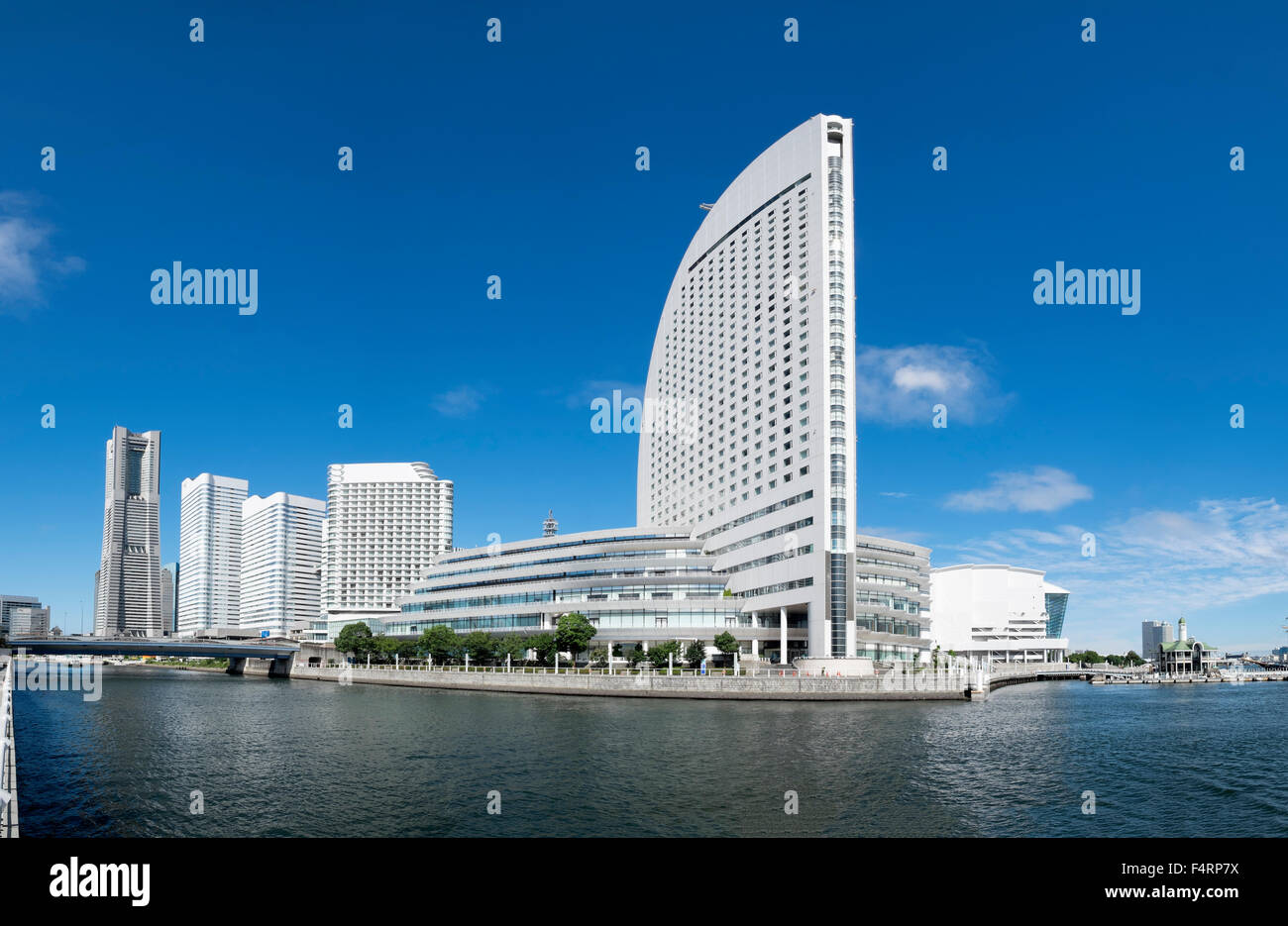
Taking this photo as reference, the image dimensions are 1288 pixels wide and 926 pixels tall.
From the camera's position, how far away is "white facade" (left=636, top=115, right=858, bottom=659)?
126m

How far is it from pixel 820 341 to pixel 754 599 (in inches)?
1633

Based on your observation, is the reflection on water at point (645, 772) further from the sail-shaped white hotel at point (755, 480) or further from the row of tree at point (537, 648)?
the sail-shaped white hotel at point (755, 480)

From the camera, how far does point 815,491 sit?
12638 centimetres

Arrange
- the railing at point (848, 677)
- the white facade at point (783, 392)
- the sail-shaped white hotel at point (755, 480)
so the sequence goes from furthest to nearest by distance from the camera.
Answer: the sail-shaped white hotel at point (755, 480), the white facade at point (783, 392), the railing at point (848, 677)

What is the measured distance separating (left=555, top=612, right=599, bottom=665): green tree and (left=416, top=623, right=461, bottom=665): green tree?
73.7ft

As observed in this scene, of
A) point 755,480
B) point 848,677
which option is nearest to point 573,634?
point 755,480

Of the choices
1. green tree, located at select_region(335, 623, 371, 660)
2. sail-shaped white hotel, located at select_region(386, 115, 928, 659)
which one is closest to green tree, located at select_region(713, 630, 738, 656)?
sail-shaped white hotel, located at select_region(386, 115, 928, 659)

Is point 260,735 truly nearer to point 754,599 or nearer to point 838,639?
point 838,639

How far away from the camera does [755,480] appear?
14650 centimetres

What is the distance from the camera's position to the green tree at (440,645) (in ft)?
478

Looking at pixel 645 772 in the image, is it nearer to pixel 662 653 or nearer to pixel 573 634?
pixel 662 653

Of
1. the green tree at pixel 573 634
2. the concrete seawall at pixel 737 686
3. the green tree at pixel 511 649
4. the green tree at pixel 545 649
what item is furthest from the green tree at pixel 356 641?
the concrete seawall at pixel 737 686

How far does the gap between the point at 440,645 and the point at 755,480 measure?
5826 centimetres

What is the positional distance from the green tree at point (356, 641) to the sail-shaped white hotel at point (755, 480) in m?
16.7
